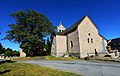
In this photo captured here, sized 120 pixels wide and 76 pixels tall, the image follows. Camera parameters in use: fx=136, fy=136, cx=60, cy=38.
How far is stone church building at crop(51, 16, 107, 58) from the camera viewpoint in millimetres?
38312

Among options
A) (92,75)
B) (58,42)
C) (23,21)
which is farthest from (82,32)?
(92,75)

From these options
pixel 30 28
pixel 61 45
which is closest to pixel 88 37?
pixel 61 45

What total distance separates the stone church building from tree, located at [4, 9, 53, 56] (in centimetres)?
443

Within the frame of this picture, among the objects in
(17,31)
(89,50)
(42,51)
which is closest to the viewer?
(89,50)

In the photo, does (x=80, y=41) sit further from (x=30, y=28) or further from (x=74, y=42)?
(x=30, y=28)

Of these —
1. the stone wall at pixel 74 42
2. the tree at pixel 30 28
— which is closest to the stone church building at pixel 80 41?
the stone wall at pixel 74 42

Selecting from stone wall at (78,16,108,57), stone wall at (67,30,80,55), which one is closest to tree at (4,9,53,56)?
stone wall at (67,30,80,55)

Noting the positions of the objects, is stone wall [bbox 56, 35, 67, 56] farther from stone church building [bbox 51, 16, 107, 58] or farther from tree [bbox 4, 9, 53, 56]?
tree [bbox 4, 9, 53, 56]

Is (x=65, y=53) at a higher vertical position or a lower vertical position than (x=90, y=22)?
lower

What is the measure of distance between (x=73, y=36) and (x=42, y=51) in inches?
521

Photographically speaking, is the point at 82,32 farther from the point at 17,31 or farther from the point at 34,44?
the point at 17,31

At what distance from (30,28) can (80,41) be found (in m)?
16.7

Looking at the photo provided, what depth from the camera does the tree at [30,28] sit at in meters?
41.7

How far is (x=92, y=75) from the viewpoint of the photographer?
31.9 feet
